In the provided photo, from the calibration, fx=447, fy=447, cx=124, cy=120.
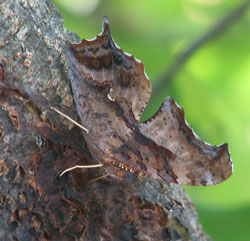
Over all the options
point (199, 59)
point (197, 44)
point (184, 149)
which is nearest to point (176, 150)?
point (184, 149)

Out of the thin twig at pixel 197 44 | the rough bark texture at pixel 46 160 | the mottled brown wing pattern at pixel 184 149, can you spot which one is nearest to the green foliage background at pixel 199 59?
the thin twig at pixel 197 44

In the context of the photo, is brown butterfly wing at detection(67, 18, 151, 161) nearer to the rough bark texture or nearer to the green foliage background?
the rough bark texture

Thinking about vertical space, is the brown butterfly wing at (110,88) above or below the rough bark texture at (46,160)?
above

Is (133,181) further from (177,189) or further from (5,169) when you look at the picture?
(5,169)

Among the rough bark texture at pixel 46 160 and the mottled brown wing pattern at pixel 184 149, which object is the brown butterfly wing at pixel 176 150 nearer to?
the mottled brown wing pattern at pixel 184 149

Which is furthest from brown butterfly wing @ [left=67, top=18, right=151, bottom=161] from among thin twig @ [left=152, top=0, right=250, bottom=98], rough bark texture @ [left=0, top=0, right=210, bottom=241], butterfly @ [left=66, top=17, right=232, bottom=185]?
thin twig @ [left=152, top=0, right=250, bottom=98]

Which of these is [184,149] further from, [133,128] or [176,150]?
[133,128]
